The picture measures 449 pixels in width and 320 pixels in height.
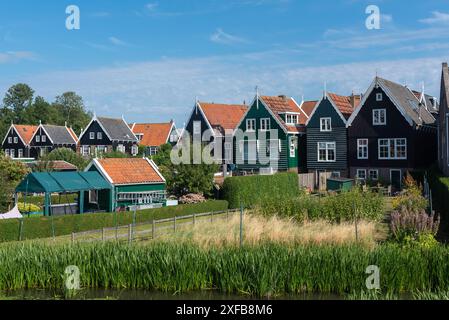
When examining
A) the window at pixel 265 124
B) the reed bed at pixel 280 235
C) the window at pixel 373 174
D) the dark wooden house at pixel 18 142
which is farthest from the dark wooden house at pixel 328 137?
the dark wooden house at pixel 18 142

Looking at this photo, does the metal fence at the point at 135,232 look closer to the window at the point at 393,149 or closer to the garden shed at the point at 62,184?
the garden shed at the point at 62,184

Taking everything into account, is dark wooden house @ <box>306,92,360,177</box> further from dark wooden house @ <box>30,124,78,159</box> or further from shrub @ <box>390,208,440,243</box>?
dark wooden house @ <box>30,124,78,159</box>

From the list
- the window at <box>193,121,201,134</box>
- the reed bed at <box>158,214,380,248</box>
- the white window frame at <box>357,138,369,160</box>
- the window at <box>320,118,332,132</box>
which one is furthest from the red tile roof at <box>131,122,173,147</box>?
the reed bed at <box>158,214,380,248</box>

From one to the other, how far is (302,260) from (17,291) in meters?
8.23

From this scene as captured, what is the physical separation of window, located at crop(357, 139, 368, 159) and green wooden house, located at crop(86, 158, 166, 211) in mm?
19556

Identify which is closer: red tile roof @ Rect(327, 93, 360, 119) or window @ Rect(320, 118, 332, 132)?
window @ Rect(320, 118, 332, 132)

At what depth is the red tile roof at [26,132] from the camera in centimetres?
8271

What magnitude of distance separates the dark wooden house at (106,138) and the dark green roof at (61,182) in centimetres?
4158

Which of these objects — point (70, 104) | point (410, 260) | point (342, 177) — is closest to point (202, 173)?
point (342, 177)

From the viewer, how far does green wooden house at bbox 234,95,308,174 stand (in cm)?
5250

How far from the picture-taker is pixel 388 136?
46.8 m

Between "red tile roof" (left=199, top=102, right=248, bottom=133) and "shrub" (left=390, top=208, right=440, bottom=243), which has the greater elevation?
"red tile roof" (left=199, top=102, right=248, bottom=133)
